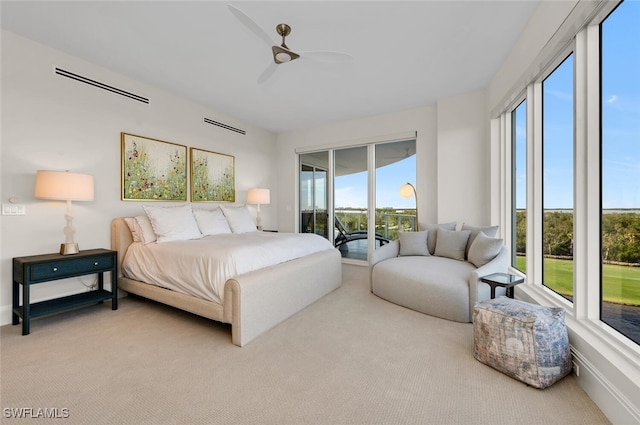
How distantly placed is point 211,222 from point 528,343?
3.53 m

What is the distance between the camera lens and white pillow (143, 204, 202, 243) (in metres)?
3.10

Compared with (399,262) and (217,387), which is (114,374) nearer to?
(217,387)

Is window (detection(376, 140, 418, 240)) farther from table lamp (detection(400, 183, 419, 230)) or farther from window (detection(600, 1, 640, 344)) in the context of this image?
window (detection(600, 1, 640, 344))

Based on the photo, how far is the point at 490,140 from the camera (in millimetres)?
3648

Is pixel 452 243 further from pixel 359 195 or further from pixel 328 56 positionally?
pixel 328 56

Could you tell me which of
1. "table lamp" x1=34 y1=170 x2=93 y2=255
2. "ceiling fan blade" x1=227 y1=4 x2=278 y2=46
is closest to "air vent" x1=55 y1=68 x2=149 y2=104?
"table lamp" x1=34 y1=170 x2=93 y2=255

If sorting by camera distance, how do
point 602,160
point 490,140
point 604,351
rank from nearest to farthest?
point 604,351, point 602,160, point 490,140

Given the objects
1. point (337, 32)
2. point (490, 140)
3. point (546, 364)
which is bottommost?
point (546, 364)

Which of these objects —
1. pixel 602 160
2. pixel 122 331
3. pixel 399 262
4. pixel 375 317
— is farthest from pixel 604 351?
pixel 122 331

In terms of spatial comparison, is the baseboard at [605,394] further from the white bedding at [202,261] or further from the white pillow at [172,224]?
the white pillow at [172,224]

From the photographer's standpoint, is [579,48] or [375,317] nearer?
[579,48]

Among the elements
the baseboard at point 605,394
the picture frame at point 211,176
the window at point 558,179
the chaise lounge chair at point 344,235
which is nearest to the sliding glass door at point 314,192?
the chaise lounge chair at point 344,235

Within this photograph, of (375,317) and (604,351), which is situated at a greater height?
(604,351)

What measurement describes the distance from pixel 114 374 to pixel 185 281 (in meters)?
0.87
